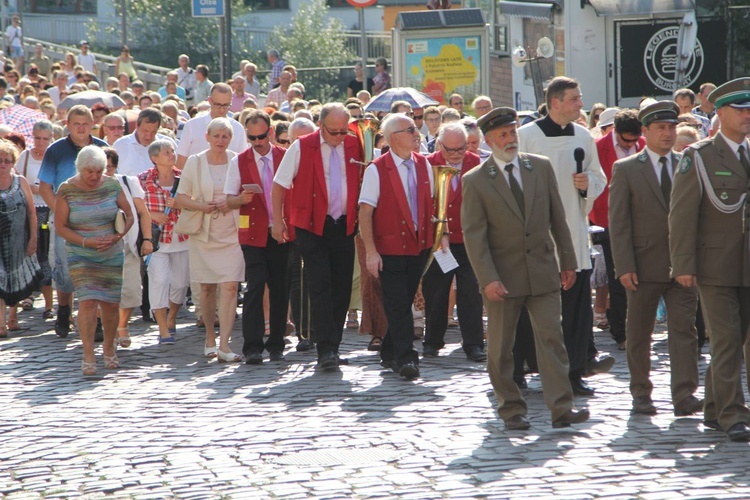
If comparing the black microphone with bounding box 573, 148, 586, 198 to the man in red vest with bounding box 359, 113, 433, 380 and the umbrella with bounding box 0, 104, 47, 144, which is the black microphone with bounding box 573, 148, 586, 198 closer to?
the man in red vest with bounding box 359, 113, 433, 380

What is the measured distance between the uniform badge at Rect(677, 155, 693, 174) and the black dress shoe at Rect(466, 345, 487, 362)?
3.19 m

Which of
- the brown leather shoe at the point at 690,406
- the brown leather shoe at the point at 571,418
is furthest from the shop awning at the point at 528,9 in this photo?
the brown leather shoe at the point at 571,418

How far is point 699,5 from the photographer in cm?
2206

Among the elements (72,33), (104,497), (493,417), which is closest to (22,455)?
(104,497)

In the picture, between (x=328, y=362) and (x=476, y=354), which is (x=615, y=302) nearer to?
(x=476, y=354)

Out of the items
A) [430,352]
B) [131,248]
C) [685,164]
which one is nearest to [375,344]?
[430,352]

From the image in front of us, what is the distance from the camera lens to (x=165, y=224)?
12.4 metres

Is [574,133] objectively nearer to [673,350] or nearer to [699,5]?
[673,350]

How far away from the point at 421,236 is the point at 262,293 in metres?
1.63

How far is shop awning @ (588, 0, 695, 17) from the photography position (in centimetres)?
2092

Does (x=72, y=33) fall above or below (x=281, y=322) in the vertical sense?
above

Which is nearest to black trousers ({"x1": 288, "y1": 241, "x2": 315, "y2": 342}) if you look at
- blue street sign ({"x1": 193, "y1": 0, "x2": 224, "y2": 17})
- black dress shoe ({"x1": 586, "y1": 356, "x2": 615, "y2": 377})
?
black dress shoe ({"x1": 586, "y1": 356, "x2": 615, "y2": 377})

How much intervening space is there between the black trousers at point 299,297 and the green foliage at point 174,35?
32.8 meters

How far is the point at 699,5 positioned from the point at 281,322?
517 inches
